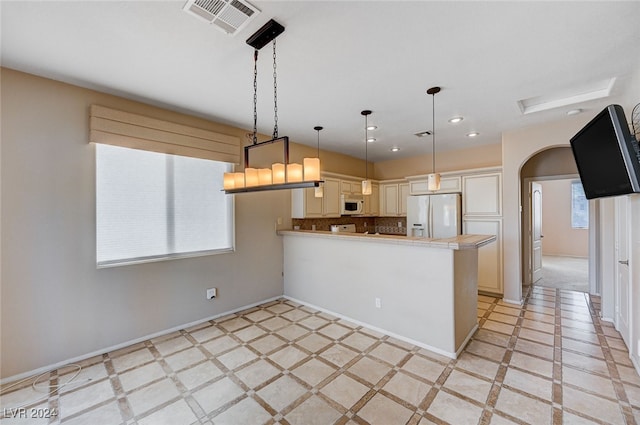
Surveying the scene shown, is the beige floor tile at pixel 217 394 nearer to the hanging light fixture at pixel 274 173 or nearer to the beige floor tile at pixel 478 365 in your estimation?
the hanging light fixture at pixel 274 173

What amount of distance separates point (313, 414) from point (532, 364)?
7.01 feet

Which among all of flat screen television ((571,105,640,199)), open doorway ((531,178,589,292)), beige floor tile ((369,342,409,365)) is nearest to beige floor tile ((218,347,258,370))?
beige floor tile ((369,342,409,365))

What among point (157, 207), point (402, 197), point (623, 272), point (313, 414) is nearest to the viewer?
point (313, 414)

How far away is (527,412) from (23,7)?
Answer: 4300 millimetres

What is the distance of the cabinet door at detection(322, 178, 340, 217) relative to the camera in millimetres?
4910

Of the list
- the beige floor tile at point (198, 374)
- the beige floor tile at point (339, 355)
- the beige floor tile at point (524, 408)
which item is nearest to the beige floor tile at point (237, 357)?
the beige floor tile at point (198, 374)

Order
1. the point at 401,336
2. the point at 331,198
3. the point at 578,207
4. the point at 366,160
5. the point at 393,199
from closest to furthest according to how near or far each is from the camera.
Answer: the point at 401,336 < the point at 331,198 < the point at 393,199 < the point at 366,160 < the point at 578,207

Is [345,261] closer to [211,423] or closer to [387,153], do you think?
[211,423]

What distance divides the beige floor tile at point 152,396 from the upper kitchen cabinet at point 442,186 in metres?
4.63

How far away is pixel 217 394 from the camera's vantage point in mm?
2205

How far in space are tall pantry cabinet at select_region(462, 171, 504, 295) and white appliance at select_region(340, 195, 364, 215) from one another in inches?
74.9

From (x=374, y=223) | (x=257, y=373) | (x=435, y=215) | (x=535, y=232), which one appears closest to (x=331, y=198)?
(x=435, y=215)

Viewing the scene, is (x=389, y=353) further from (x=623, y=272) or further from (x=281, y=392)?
(x=623, y=272)

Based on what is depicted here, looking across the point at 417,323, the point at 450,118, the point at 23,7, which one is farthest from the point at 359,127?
the point at 23,7
